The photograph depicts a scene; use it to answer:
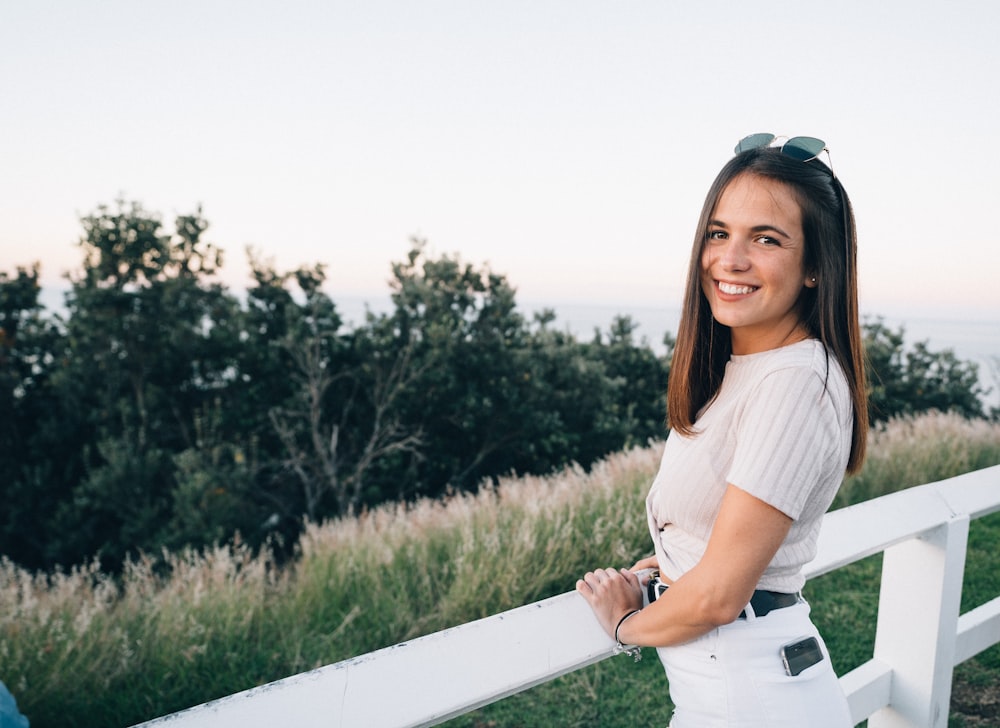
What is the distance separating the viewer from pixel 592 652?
1.11 meters

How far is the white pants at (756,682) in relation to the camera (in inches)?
45.1

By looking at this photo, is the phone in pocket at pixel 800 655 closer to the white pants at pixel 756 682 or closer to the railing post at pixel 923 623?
the white pants at pixel 756 682

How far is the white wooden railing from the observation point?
83cm

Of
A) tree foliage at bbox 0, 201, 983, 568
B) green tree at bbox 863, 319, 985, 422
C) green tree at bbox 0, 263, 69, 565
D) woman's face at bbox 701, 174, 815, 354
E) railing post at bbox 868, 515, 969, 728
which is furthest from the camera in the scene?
green tree at bbox 863, 319, 985, 422

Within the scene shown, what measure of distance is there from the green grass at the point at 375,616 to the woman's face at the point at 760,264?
2.44 meters

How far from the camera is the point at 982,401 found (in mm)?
13336

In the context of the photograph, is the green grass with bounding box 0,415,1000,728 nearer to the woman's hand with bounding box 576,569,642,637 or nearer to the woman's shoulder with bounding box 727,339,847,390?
the woman's hand with bounding box 576,569,642,637

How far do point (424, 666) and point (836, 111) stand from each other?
10180 mm

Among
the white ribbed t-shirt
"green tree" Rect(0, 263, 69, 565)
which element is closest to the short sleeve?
the white ribbed t-shirt

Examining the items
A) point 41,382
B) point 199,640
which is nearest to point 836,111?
point 199,640

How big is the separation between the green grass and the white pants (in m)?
2.15

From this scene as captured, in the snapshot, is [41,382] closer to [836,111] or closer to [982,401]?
[836,111]

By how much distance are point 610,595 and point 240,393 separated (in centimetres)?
1095

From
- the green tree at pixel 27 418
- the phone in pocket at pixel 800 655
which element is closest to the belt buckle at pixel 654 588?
the phone in pocket at pixel 800 655
